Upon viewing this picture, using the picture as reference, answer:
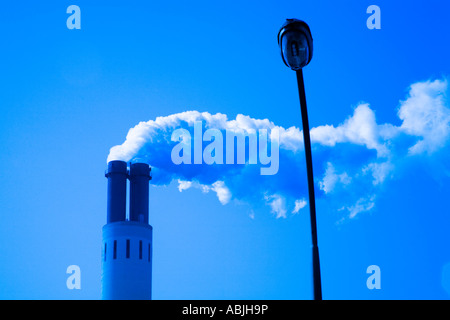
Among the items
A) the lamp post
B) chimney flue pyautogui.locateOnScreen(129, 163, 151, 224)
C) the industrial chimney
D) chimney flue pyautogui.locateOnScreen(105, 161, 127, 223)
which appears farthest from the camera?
chimney flue pyautogui.locateOnScreen(129, 163, 151, 224)

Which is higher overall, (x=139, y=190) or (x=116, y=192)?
(x=139, y=190)

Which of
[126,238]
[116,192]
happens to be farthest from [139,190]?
[126,238]

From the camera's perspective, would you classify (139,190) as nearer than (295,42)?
No

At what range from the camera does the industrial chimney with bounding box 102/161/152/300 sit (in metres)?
46.8

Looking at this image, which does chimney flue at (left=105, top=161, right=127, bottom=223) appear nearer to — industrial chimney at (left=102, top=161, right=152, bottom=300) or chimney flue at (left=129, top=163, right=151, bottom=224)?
industrial chimney at (left=102, top=161, right=152, bottom=300)

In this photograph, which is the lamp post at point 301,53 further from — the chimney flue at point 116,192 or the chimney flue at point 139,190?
the chimney flue at point 139,190

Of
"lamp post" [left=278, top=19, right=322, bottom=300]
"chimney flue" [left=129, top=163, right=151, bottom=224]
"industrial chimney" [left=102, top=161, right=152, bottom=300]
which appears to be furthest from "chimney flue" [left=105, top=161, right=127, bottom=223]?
"lamp post" [left=278, top=19, right=322, bottom=300]

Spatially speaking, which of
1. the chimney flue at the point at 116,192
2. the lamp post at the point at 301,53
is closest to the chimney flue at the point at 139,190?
the chimney flue at the point at 116,192

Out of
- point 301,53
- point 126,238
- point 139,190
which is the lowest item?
point 301,53

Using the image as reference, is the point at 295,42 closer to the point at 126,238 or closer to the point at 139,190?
the point at 126,238

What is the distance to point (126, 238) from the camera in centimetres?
4703
